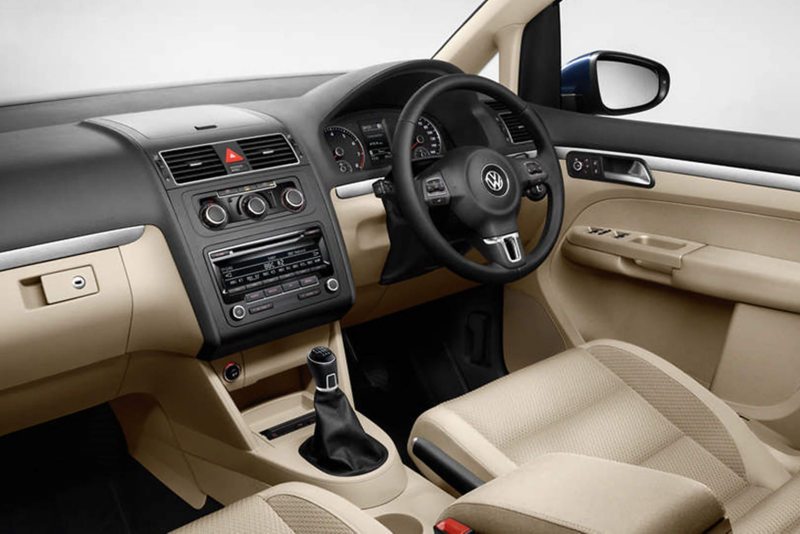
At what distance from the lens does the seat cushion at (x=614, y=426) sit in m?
1.28

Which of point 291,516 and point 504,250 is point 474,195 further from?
point 291,516

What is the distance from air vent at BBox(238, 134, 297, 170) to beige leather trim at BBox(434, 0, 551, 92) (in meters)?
0.77

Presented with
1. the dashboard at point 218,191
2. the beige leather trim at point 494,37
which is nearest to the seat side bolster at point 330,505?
the dashboard at point 218,191

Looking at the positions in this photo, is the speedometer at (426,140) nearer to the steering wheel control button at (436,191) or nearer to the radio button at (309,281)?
the steering wheel control button at (436,191)

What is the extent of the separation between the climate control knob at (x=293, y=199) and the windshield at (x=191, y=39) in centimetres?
A: 69

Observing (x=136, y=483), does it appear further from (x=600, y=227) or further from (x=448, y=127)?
(x=600, y=227)

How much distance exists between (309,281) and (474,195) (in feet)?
1.35

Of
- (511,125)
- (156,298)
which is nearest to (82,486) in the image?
(156,298)

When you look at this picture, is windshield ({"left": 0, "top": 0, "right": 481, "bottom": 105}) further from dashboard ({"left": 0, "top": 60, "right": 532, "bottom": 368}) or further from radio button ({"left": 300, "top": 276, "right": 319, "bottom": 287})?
radio button ({"left": 300, "top": 276, "right": 319, "bottom": 287})

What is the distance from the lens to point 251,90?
2.09 meters

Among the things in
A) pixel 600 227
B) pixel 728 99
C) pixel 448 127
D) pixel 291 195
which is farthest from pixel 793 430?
pixel 728 99

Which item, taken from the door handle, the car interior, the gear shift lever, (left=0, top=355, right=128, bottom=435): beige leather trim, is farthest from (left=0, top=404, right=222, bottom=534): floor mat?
the door handle

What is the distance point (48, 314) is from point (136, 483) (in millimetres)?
763

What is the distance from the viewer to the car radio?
1483mm
